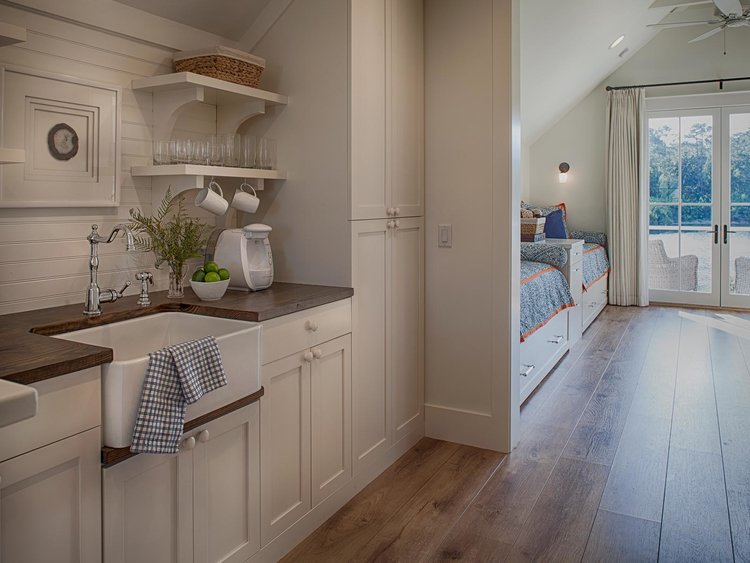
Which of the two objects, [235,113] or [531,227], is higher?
[235,113]

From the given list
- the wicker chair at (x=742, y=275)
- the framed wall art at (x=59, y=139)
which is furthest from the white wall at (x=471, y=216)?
the wicker chair at (x=742, y=275)

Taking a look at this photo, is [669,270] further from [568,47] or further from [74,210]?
[74,210]

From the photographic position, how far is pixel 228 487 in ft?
6.09

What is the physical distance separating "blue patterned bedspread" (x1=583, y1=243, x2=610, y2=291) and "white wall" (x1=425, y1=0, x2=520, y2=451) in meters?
3.06

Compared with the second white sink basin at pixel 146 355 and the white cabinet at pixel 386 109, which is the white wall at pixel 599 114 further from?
the second white sink basin at pixel 146 355

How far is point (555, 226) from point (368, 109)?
170 inches

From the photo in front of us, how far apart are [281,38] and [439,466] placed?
Answer: 6.55 feet

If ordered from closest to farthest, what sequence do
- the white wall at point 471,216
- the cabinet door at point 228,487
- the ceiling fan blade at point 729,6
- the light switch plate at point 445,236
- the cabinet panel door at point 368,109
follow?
the cabinet door at point 228,487 < the cabinet panel door at point 368,109 < the white wall at point 471,216 < the light switch plate at point 445,236 < the ceiling fan blade at point 729,6

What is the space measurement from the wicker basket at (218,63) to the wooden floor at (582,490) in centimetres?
172

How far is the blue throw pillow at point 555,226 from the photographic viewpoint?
6500 mm

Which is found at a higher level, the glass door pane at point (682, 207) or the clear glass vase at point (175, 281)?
the glass door pane at point (682, 207)

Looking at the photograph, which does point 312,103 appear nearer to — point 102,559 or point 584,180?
point 102,559

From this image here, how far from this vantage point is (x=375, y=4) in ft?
8.69

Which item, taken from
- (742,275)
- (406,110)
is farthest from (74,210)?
(742,275)
